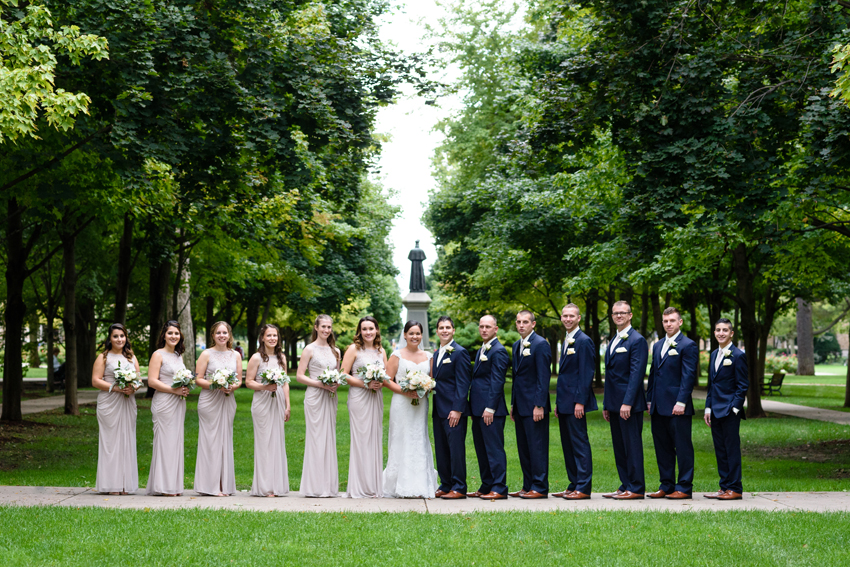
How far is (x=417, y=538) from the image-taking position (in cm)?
783

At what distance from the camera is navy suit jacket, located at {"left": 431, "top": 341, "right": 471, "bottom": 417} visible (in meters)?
10.0

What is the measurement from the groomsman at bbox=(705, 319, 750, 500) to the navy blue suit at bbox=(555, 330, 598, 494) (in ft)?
4.54

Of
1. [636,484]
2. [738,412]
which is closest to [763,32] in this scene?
[738,412]

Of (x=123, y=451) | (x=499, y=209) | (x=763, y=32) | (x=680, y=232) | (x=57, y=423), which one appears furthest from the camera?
(x=499, y=209)

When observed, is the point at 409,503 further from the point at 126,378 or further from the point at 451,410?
the point at 126,378

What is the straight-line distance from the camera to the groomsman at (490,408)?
996 centimetres

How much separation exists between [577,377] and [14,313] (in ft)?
47.1

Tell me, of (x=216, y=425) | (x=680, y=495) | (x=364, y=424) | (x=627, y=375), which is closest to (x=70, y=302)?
(x=216, y=425)

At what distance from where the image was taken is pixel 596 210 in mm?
23484

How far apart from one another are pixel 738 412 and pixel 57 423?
16.5 m

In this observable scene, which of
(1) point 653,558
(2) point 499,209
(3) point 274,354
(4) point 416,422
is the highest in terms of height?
(2) point 499,209

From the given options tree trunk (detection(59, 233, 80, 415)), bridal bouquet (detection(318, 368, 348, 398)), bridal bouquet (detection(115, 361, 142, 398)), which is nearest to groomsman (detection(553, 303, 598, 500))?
bridal bouquet (detection(318, 368, 348, 398))

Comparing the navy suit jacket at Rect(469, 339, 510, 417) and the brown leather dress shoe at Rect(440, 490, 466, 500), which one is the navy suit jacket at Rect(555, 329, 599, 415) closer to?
the navy suit jacket at Rect(469, 339, 510, 417)

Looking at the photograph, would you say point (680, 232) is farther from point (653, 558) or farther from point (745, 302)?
point (653, 558)
